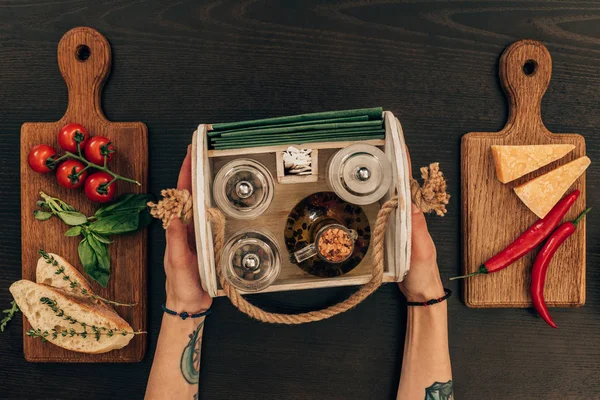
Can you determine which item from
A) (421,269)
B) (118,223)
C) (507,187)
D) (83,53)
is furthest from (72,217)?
(507,187)

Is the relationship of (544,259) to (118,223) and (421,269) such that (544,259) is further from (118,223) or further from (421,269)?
(118,223)

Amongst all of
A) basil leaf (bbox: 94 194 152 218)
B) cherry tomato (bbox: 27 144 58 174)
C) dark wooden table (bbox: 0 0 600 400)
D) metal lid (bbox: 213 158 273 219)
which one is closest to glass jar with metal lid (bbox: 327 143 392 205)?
metal lid (bbox: 213 158 273 219)

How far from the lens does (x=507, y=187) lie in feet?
4.19

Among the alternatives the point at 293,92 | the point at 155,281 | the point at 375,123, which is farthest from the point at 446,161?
the point at 155,281

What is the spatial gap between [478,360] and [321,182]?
778mm

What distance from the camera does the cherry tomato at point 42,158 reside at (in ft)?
3.97

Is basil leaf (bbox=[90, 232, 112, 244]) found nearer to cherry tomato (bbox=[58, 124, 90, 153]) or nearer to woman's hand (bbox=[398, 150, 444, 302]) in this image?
cherry tomato (bbox=[58, 124, 90, 153])

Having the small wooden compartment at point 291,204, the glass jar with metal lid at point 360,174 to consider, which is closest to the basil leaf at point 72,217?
the small wooden compartment at point 291,204

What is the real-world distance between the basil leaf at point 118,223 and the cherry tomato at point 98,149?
0.54ft

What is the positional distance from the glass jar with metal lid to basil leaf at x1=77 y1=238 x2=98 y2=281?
0.75m

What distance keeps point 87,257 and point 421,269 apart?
0.95 meters

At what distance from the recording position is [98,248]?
4.09 feet

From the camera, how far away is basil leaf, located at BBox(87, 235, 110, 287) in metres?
1.25

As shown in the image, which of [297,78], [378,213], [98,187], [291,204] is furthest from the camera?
[297,78]
